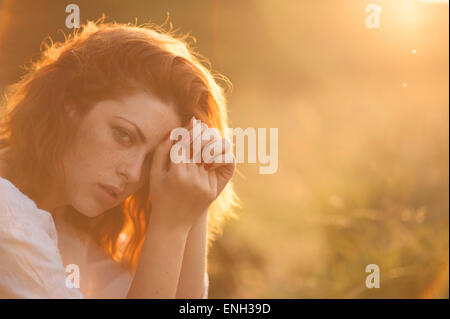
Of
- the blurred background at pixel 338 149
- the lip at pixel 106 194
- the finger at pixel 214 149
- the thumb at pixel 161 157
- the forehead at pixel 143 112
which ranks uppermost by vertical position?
the blurred background at pixel 338 149

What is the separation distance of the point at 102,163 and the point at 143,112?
0.12m

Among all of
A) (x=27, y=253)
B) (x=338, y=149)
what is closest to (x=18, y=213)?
(x=27, y=253)

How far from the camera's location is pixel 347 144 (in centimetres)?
198

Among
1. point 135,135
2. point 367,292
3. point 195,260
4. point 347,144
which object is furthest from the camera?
point 347,144

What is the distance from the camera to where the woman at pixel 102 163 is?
69 centimetres

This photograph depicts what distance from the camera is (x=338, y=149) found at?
79.4 inches

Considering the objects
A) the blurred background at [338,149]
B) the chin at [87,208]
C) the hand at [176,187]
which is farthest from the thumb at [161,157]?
the blurred background at [338,149]

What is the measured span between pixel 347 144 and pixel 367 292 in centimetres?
72

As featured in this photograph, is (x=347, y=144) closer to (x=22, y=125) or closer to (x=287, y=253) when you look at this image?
(x=287, y=253)

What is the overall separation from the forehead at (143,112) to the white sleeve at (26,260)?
0.22 metres

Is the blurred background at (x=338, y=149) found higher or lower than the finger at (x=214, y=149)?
higher

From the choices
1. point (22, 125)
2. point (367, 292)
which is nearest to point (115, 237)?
point (22, 125)

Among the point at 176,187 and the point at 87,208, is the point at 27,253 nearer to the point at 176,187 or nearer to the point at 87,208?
the point at 87,208

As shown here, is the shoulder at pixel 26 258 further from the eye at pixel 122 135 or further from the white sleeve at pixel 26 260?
the eye at pixel 122 135
